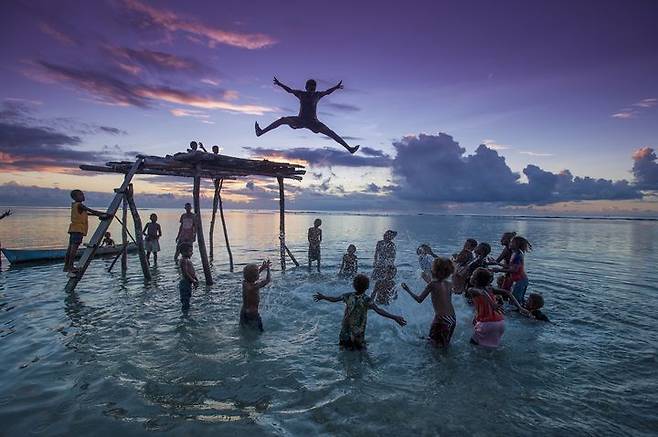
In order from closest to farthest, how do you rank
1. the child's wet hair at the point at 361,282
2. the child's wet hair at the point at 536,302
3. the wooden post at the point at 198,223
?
the child's wet hair at the point at 361,282, the child's wet hair at the point at 536,302, the wooden post at the point at 198,223

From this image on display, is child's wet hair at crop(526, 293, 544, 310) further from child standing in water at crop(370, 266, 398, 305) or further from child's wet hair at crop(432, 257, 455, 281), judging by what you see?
child's wet hair at crop(432, 257, 455, 281)

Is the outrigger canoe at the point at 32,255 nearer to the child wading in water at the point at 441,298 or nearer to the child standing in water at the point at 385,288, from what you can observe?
the child standing in water at the point at 385,288

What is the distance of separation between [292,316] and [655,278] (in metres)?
18.6

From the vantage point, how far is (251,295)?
7.80 meters

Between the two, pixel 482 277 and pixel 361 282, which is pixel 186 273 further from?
pixel 482 277

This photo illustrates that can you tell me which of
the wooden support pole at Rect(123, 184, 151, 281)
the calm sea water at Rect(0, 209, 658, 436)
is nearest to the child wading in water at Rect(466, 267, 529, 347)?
the calm sea water at Rect(0, 209, 658, 436)

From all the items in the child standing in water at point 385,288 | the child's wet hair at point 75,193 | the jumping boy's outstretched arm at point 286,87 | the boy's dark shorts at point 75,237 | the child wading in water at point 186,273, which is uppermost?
the jumping boy's outstretched arm at point 286,87

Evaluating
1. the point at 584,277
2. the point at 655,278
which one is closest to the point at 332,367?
the point at 584,277

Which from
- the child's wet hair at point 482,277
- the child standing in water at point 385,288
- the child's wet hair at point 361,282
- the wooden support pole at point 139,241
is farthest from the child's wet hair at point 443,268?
the wooden support pole at point 139,241

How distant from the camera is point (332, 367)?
6668mm

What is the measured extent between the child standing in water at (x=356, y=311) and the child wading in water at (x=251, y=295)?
1.62 metres

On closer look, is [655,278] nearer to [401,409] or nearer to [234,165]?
[401,409]

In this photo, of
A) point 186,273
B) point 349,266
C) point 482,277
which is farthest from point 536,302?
point 186,273

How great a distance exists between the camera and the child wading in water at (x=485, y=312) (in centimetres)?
688
